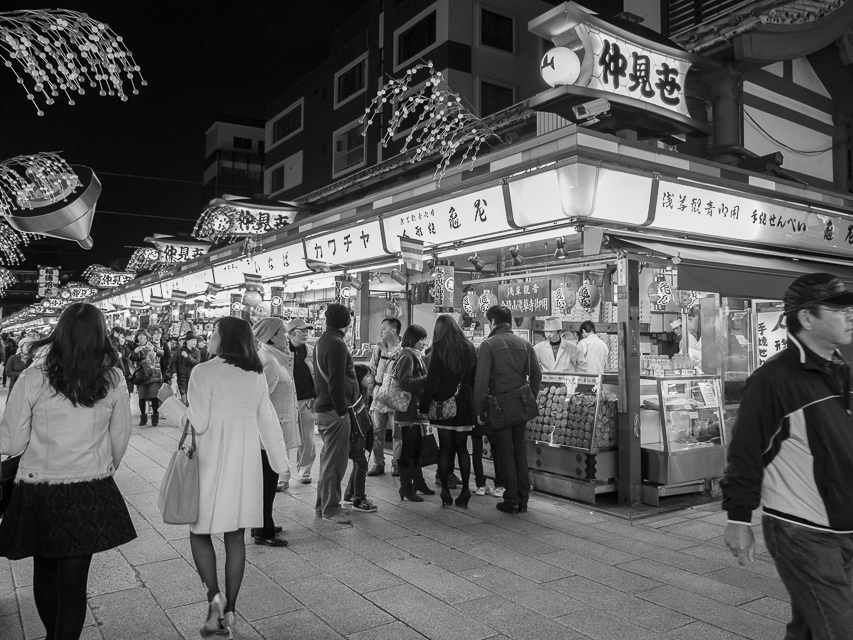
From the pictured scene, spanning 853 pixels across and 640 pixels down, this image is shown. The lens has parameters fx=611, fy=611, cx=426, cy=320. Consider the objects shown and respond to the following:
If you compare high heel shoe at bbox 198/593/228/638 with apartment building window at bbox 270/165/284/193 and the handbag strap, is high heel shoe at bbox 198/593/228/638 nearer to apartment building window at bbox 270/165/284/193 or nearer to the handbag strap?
the handbag strap

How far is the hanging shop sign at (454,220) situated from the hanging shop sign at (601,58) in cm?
152

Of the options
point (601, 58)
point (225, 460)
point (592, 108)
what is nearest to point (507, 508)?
point (225, 460)

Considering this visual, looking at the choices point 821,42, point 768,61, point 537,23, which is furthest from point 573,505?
point 821,42

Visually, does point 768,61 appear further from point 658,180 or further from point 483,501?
point 483,501

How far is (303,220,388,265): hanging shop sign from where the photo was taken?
1004cm

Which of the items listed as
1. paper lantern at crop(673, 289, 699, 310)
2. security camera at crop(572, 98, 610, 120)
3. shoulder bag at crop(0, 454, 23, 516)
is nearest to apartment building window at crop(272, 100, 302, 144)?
paper lantern at crop(673, 289, 699, 310)

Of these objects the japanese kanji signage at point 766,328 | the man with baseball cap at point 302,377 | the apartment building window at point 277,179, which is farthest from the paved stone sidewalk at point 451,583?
the apartment building window at point 277,179

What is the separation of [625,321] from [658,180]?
1.72 meters

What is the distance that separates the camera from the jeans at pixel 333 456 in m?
6.59

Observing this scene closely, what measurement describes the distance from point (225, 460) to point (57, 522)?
100 centimetres

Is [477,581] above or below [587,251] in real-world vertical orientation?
below

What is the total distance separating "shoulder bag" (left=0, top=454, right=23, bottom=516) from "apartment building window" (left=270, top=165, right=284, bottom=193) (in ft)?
120

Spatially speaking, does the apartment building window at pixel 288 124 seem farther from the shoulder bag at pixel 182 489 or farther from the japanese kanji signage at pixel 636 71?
the shoulder bag at pixel 182 489

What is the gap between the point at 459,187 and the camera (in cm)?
798
